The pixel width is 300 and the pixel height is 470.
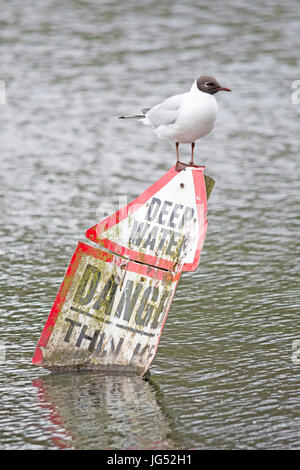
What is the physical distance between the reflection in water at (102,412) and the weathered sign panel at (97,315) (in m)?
0.11

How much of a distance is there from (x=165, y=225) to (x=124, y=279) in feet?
1.32

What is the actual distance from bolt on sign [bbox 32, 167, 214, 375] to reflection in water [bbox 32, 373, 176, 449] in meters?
0.15

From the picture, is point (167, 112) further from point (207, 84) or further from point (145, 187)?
point (145, 187)

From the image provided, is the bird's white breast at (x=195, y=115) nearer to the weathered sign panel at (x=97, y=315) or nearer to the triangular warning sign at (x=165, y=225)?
the triangular warning sign at (x=165, y=225)

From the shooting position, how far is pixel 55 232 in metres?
8.55

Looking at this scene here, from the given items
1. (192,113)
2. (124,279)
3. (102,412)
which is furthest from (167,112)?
(102,412)

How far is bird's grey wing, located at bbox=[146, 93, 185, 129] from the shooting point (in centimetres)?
576

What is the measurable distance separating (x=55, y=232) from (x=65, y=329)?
306cm

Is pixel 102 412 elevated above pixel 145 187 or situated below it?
above

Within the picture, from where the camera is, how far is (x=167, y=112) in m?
5.82

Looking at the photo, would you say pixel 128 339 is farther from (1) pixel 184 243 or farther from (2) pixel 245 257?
(2) pixel 245 257

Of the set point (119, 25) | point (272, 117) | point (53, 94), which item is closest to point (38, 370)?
point (272, 117)

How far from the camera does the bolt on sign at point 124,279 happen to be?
551 cm

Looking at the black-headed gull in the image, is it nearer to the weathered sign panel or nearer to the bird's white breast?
the bird's white breast
